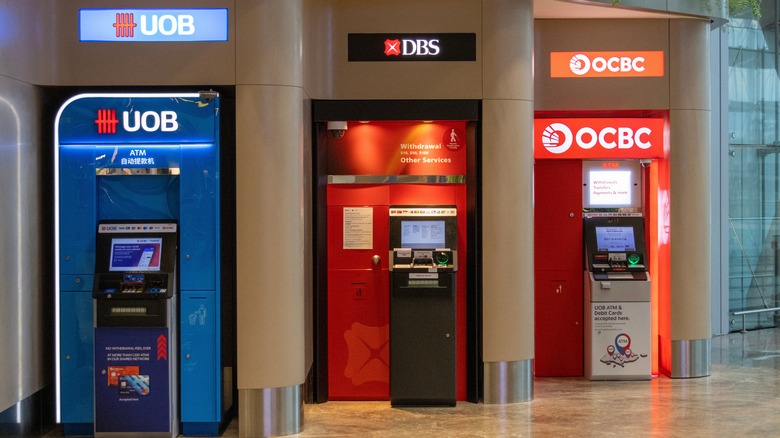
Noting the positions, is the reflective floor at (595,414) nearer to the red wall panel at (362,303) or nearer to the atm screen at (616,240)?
the red wall panel at (362,303)

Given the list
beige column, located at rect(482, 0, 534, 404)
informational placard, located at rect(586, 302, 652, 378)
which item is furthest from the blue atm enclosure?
informational placard, located at rect(586, 302, 652, 378)

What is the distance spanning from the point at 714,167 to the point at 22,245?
805 cm

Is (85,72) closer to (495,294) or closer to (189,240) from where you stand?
(189,240)

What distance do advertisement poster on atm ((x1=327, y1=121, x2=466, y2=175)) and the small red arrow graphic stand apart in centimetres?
203

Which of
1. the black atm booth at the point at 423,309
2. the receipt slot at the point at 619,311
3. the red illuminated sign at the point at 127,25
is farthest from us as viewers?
the receipt slot at the point at 619,311

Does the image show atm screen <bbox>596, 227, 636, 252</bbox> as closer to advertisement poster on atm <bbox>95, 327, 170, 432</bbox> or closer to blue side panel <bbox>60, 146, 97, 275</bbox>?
advertisement poster on atm <bbox>95, 327, 170, 432</bbox>

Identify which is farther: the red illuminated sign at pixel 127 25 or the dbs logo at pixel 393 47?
the dbs logo at pixel 393 47

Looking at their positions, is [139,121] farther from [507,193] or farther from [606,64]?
[606,64]

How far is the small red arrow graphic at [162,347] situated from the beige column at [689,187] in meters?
4.61

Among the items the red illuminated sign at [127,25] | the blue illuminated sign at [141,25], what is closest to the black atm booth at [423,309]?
the blue illuminated sign at [141,25]

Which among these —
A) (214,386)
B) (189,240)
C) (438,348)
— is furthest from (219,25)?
(438,348)

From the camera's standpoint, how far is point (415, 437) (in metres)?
6.02

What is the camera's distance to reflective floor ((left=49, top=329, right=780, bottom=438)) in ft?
20.2

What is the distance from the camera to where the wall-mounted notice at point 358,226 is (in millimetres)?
7098
